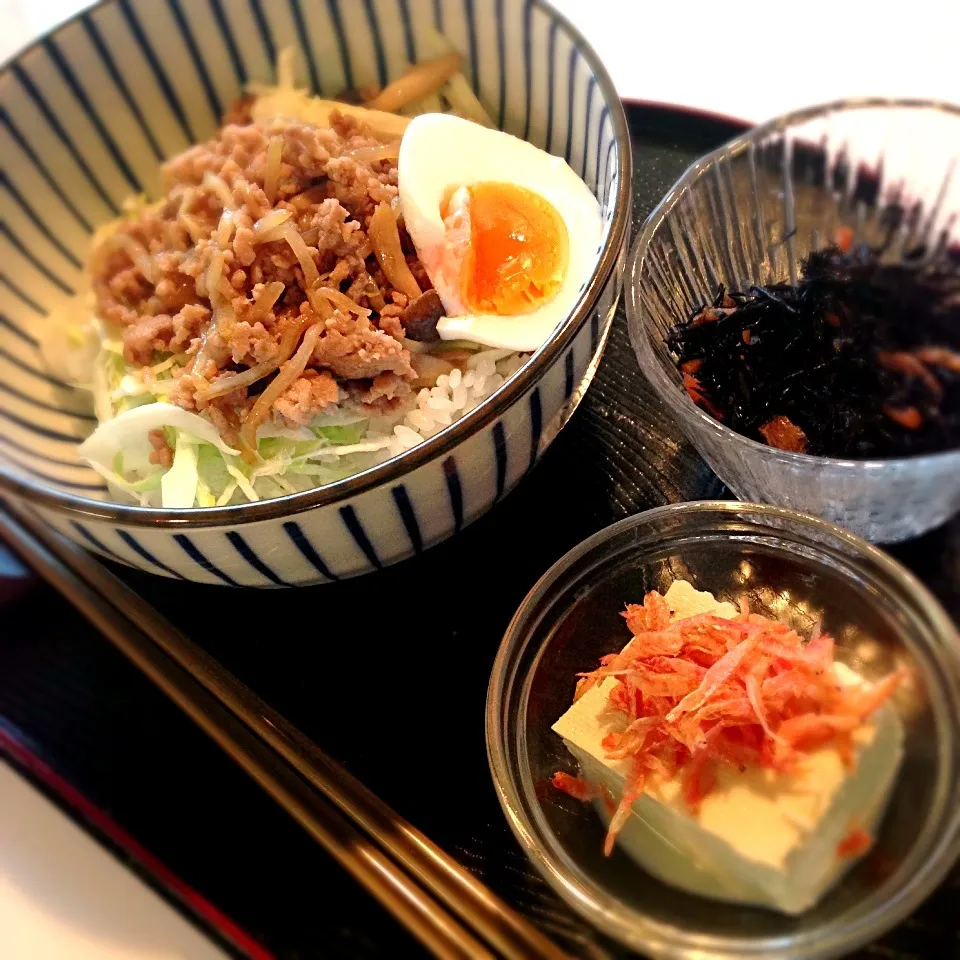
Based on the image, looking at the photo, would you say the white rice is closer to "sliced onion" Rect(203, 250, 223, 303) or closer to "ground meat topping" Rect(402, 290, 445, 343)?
"ground meat topping" Rect(402, 290, 445, 343)

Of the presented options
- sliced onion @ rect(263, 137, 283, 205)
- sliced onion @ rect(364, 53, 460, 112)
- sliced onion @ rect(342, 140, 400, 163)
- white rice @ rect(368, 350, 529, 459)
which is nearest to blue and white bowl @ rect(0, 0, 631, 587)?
sliced onion @ rect(364, 53, 460, 112)

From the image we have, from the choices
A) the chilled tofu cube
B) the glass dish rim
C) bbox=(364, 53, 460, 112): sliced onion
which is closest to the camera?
the chilled tofu cube

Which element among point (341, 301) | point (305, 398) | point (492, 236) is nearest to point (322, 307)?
point (341, 301)

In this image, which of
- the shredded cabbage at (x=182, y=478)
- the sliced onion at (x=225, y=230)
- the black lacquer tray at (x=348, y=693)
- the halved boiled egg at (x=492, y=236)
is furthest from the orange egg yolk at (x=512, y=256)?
the shredded cabbage at (x=182, y=478)

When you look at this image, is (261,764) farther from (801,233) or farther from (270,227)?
(801,233)

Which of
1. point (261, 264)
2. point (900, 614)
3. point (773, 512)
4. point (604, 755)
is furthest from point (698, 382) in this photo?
point (261, 264)
